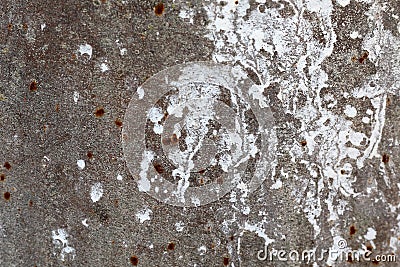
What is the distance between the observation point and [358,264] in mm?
1386

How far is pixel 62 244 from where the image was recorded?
142cm

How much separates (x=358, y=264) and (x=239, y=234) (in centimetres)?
48

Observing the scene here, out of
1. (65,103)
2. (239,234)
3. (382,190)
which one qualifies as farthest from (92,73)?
(382,190)

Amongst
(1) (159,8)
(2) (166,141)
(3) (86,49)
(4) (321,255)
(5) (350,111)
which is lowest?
(4) (321,255)

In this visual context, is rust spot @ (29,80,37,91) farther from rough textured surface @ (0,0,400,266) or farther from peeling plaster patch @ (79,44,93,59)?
peeling plaster patch @ (79,44,93,59)

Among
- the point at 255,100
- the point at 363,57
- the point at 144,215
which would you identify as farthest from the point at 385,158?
the point at 144,215

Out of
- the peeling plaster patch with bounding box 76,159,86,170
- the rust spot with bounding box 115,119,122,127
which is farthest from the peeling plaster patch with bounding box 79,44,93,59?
the peeling plaster patch with bounding box 76,159,86,170
